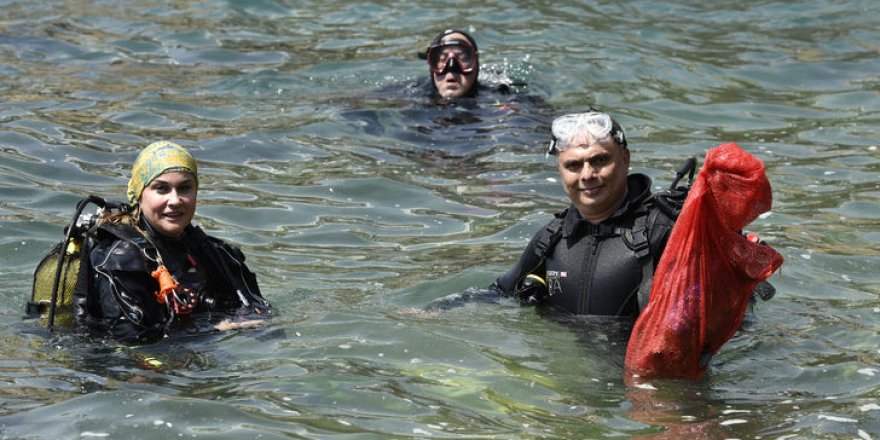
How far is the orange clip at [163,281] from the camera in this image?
6.18 m

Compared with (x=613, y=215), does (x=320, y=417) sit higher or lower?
lower

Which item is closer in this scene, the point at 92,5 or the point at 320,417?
the point at 320,417

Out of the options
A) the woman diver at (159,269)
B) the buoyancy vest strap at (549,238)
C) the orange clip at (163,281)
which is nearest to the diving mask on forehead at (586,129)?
the buoyancy vest strap at (549,238)

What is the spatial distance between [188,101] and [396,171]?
3.13 m

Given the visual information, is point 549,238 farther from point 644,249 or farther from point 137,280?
point 137,280

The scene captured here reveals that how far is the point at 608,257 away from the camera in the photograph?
6.30 m

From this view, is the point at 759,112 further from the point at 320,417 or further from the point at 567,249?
the point at 320,417

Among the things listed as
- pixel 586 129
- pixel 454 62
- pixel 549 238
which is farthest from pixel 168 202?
pixel 454 62

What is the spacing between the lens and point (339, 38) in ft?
50.9

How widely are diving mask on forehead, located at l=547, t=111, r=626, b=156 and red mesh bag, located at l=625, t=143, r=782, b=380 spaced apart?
0.74 meters

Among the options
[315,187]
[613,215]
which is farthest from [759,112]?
[613,215]

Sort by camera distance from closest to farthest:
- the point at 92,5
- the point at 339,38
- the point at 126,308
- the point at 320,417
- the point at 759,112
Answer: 1. the point at 320,417
2. the point at 126,308
3. the point at 759,112
4. the point at 339,38
5. the point at 92,5

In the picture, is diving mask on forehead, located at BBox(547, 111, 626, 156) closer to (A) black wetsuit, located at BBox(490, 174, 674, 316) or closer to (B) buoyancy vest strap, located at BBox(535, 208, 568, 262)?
(A) black wetsuit, located at BBox(490, 174, 674, 316)

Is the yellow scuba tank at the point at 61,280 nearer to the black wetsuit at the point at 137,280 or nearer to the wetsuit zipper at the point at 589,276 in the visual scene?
the black wetsuit at the point at 137,280
